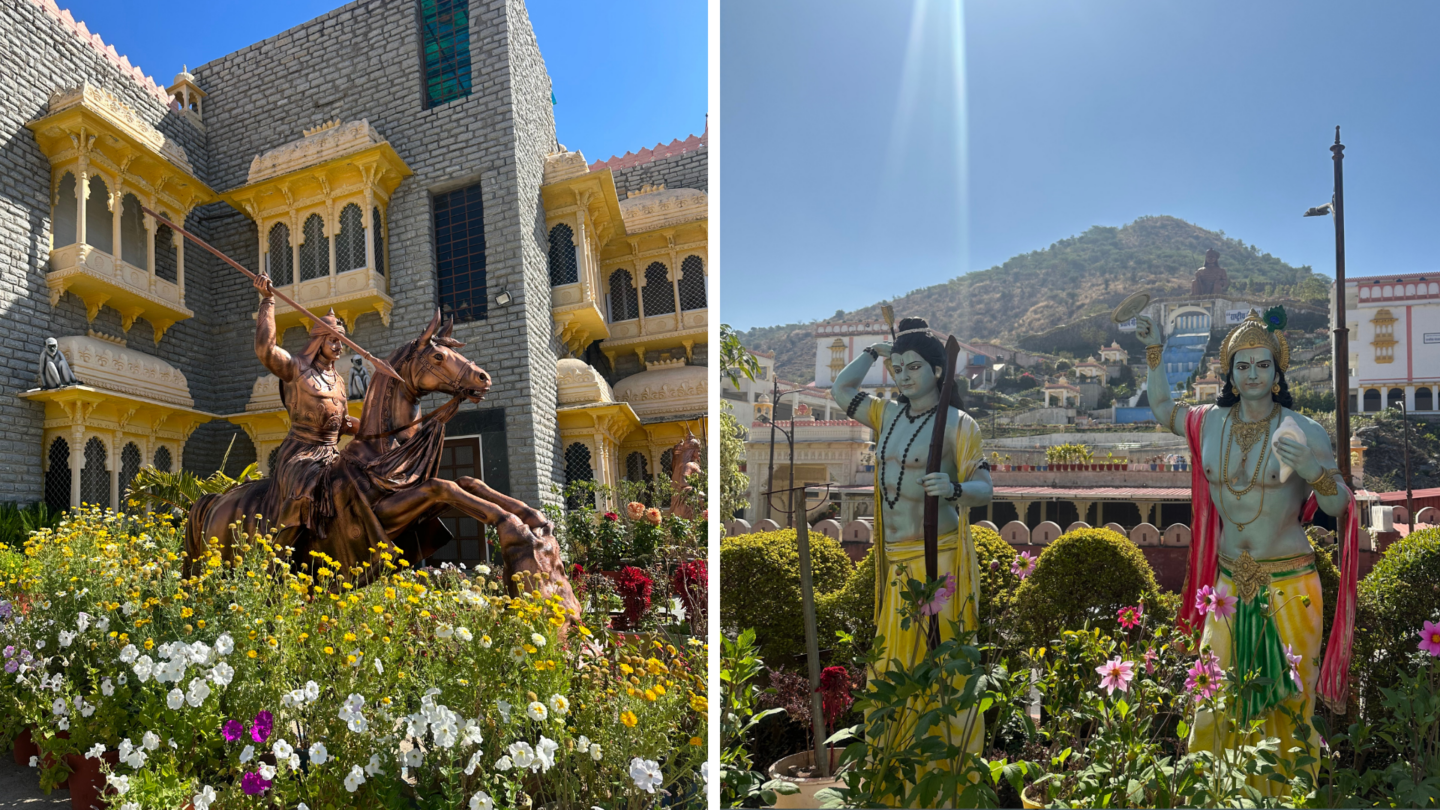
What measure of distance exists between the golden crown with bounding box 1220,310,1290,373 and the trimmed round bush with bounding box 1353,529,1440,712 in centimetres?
85

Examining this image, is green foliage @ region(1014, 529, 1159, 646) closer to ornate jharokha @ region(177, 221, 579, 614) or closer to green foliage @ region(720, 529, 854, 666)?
green foliage @ region(720, 529, 854, 666)

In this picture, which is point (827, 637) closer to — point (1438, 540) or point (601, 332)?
point (1438, 540)

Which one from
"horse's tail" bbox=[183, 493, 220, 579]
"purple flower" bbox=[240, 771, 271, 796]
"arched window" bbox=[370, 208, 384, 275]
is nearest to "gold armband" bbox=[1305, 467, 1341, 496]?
"purple flower" bbox=[240, 771, 271, 796]

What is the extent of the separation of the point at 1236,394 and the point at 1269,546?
0.50m

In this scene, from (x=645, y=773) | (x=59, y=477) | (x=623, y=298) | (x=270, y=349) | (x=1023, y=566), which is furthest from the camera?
(x=623, y=298)

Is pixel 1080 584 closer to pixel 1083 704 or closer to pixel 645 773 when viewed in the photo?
pixel 1083 704

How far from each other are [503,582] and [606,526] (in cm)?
122

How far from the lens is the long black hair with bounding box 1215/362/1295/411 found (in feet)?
7.18

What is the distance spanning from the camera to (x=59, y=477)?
4738mm

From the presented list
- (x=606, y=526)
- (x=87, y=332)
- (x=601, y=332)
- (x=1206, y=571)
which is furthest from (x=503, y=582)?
(x=87, y=332)

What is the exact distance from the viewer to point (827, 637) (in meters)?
3.12

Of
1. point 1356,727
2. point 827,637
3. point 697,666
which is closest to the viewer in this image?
point 1356,727

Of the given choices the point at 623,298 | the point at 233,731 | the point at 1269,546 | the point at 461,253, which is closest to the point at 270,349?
the point at 461,253

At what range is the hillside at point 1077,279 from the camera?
92.4 inches
